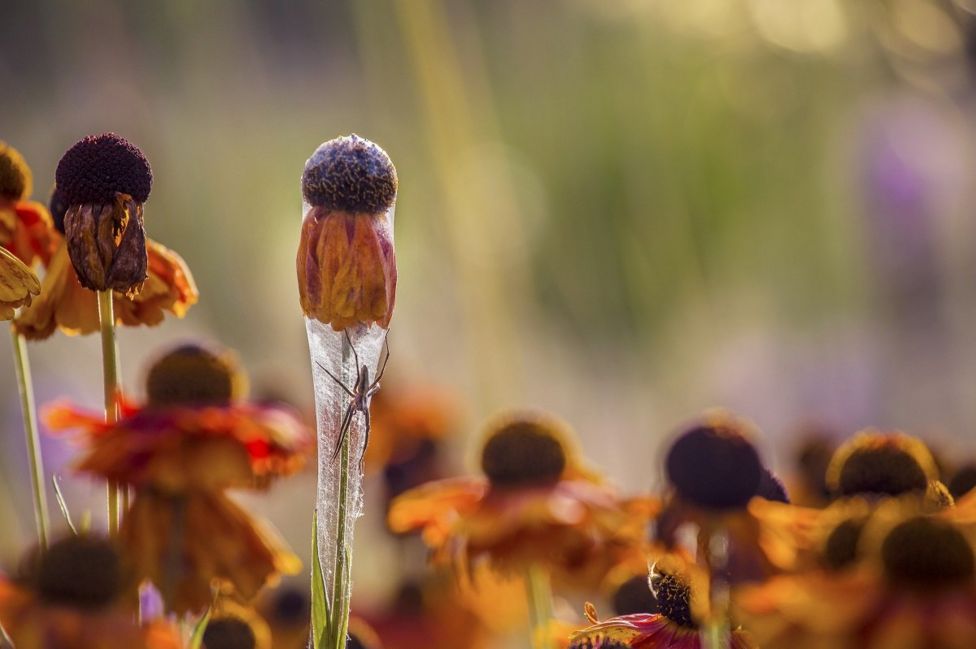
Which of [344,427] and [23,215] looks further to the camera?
[23,215]

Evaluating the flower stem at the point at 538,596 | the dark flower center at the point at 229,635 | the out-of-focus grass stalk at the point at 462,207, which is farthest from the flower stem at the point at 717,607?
the out-of-focus grass stalk at the point at 462,207

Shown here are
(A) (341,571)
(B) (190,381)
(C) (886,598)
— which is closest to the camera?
(C) (886,598)

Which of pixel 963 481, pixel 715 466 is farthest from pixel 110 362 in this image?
pixel 963 481

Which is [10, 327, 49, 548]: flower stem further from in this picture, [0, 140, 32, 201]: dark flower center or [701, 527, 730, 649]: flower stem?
[701, 527, 730, 649]: flower stem

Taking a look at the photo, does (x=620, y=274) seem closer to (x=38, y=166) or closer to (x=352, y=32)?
(x=352, y=32)

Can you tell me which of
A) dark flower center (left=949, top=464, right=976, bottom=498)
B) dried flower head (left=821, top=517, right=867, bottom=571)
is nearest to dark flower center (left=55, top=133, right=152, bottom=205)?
dried flower head (left=821, top=517, right=867, bottom=571)

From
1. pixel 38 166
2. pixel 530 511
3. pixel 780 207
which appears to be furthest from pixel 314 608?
pixel 780 207

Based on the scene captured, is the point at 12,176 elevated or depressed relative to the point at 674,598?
elevated

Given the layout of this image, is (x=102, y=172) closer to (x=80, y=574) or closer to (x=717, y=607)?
(x=80, y=574)
